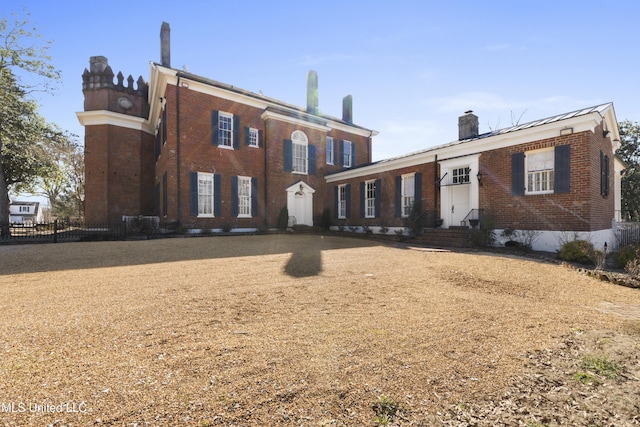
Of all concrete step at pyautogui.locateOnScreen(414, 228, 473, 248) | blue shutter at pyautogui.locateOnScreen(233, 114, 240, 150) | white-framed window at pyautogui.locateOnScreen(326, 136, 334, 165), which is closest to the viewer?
concrete step at pyautogui.locateOnScreen(414, 228, 473, 248)

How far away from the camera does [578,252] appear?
782 centimetres

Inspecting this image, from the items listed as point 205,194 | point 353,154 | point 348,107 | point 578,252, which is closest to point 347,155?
point 353,154

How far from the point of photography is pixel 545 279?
559 cm

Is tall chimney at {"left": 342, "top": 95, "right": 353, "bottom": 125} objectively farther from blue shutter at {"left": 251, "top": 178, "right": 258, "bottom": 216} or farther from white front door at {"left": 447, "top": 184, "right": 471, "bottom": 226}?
white front door at {"left": 447, "top": 184, "right": 471, "bottom": 226}

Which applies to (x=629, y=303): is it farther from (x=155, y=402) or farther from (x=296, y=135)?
(x=296, y=135)

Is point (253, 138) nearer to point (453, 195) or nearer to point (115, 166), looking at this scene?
point (115, 166)

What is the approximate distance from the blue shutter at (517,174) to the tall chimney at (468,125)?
5279mm

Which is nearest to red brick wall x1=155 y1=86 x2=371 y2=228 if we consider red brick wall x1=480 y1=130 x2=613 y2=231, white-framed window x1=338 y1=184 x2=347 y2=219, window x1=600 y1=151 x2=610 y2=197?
white-framed window x1=338 y1=184 x2=347 y2=219

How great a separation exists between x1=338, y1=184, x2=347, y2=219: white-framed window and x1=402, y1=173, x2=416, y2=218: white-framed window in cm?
452

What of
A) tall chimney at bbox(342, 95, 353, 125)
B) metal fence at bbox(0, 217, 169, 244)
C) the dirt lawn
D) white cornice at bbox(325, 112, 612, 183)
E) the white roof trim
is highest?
tall chimney at bbox(342, 95, 353, 125)

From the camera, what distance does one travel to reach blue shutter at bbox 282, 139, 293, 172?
17672mm

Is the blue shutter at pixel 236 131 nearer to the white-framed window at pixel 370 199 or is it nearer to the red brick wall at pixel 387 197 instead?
the red brick wall at pixel 387 197

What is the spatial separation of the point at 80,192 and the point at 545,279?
36.3 meters

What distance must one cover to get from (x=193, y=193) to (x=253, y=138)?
4.82 meters
